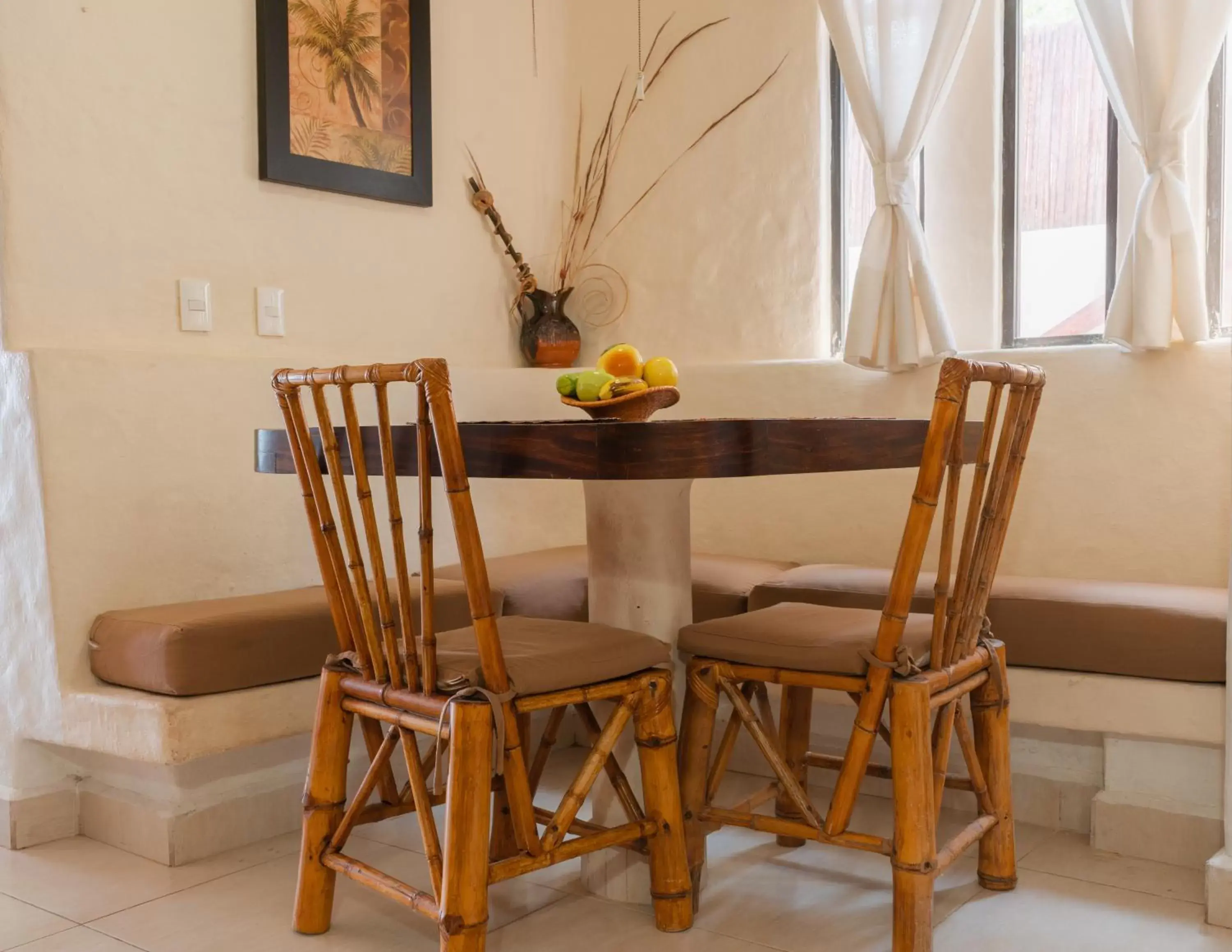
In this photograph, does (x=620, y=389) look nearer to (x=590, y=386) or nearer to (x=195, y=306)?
(x=590, y=386)

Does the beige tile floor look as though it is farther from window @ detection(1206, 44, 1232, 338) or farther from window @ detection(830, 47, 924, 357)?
window @ detection(830, 47, 924, 357)

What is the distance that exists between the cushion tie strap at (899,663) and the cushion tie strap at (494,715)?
0.52 meters

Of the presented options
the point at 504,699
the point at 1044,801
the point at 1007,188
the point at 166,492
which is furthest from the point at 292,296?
the point at 1044,801

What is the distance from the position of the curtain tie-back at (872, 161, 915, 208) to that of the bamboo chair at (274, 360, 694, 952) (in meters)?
1.68

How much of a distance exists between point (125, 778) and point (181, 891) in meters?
0.38

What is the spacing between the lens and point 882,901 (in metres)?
1.97

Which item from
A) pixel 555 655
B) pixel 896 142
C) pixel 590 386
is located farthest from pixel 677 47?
pixel 555 655

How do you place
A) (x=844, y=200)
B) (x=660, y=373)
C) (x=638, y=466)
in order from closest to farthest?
(x=638, y=466)
(x=660, y=373)
(x=844, y=200)

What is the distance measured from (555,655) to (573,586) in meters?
1.06

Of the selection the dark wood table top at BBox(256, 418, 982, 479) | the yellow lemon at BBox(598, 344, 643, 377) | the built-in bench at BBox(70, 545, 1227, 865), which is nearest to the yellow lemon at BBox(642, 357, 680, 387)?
the yellow lemon at BBox(598, 344, 643, 377)

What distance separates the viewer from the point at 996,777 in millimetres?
1954

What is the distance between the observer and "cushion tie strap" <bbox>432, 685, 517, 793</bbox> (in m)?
1.58

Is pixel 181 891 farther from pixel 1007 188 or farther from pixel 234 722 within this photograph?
pixel 1007 188

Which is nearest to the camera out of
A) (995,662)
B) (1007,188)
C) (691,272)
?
(995,662)
